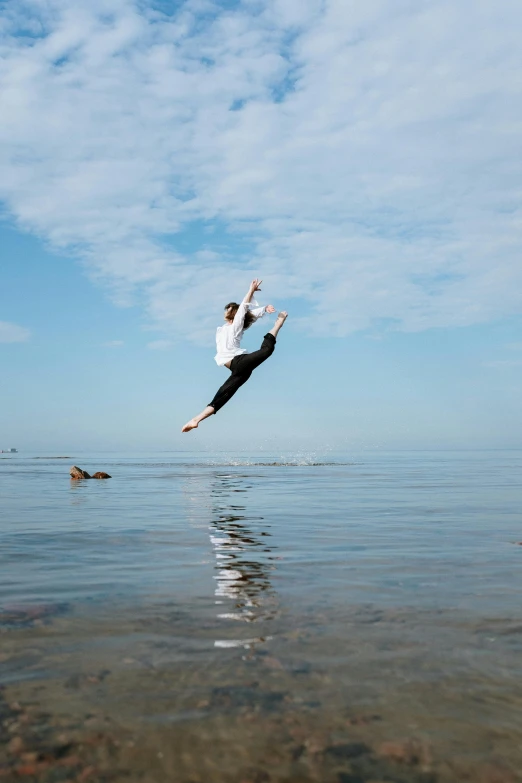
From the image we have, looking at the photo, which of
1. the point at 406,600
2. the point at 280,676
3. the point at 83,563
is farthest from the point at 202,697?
the point at 83,563

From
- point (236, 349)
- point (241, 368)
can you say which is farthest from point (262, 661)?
point (236, 349)

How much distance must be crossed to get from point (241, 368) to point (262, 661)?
920cm

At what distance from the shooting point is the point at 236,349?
43.0 feet

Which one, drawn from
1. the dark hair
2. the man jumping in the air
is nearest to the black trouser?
the man jumping in the air

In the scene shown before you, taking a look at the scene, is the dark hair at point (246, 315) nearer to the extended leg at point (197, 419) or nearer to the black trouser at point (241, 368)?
the black trouser at point (241, 368)

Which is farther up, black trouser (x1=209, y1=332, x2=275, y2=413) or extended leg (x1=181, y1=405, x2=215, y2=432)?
black trouser (x1=209, y1=332, x2=275, y2=413)

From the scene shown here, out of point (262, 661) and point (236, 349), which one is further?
point (236, 349)

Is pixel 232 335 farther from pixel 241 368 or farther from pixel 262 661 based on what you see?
pixel 262 661

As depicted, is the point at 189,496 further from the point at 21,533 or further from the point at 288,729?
the point at 288,729

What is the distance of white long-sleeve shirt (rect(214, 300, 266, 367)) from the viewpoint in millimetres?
12984

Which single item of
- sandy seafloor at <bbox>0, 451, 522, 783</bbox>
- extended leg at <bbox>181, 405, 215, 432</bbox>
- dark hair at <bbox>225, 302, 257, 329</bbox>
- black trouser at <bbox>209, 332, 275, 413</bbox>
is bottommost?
sandy seafloor at <bbox>0, 451, 522, 783</bbox>

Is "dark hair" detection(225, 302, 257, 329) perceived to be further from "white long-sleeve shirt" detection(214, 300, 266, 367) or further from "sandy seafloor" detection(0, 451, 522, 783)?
"sandy seafloor" detection(0, 451, 522, 783)

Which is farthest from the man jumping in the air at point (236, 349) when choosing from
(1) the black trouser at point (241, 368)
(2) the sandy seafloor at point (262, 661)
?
(2) the sandy seafloor at point (262, 661)

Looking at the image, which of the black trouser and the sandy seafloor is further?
the black trouser
